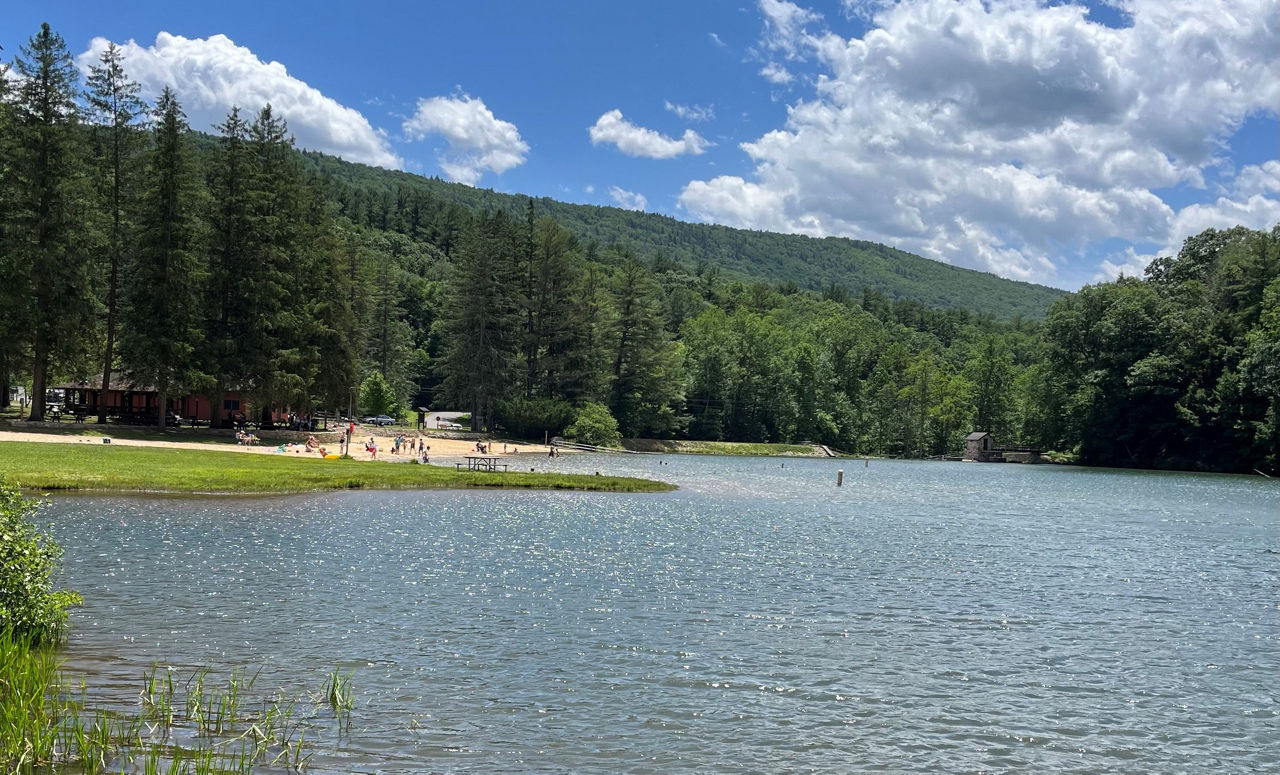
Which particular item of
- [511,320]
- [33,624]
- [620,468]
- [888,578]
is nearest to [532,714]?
[33,624]

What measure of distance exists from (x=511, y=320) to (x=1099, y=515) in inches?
2702

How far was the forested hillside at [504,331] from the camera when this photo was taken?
195ft

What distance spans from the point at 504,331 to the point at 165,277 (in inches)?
1816

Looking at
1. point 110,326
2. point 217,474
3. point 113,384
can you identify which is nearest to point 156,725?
point 217,474

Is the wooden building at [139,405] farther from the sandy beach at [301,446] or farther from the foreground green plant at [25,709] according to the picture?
the foreground green plant at [25,709]

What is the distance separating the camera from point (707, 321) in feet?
462

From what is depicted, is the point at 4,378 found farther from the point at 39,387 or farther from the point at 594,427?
the point at 594,427

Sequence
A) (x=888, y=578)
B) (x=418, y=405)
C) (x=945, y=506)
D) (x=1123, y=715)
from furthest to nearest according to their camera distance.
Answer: (x=418, y=405) < (x=945, y=506) < (x=888, y=578) < (x=1123, y=715)

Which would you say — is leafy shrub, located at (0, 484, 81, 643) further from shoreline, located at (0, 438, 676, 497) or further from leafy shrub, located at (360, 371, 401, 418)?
leafy shrub, located at (360, 371, 401, 418)

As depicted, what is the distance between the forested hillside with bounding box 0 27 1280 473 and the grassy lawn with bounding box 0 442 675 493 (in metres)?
15.1

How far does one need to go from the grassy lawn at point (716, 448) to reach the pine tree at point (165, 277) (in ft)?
175

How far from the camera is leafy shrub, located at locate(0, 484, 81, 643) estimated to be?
13.7 meters

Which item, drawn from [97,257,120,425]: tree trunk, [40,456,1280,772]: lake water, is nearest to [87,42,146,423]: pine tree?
[97,257,120,425]: tree trunk

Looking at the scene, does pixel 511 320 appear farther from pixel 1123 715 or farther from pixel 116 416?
pixel 1123 715
